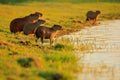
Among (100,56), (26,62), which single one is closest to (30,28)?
(100,56)

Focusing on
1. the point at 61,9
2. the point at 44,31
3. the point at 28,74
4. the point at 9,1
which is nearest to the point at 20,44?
the point at 44,31

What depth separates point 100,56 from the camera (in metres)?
18.3

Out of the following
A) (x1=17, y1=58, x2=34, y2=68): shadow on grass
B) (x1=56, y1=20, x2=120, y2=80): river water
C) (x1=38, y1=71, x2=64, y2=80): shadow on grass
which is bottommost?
(x1=56, y1=20, x2=120, y2=80): river water

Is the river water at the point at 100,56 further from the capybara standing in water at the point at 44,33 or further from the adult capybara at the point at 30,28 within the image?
the adult capybara at the point at 30,28

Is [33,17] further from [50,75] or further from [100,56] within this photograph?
[50,75]

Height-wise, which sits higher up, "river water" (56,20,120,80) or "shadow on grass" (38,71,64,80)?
"shadow on grass" (38,71,64,80)

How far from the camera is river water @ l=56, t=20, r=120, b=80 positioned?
1423 centimetres

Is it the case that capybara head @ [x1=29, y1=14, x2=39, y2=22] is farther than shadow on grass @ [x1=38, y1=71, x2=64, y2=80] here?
Yes

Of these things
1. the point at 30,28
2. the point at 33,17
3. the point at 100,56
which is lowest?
the point at 100,56

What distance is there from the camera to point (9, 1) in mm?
51562

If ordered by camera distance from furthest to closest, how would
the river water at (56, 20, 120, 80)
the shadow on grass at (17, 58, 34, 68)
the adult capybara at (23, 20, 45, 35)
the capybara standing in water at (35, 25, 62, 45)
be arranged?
the adult capybara at (23, 20, 45, 35), the capybara standing in water at (35, 25, 62, 45), the river water at (56, 20, 120, 80), the shadow on grass at (17, 58, 34, 68)

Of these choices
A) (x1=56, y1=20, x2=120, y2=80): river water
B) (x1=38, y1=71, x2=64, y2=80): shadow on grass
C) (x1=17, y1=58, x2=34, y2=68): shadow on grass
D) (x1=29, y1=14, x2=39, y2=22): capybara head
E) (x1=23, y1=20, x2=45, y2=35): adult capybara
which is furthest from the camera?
(x1=29, y1=14, x2=39, y2=22): capybara head

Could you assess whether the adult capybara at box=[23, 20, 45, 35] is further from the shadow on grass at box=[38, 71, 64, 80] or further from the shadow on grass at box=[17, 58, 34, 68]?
the shadow on grass at box=[38, 71, 64, 80]

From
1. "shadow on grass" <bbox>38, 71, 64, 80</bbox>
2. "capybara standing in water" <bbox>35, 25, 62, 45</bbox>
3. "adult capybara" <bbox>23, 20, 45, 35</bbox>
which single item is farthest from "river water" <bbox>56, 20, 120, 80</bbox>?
"adult capybara" <bbox>23, 20, 45, 35</bbox>
